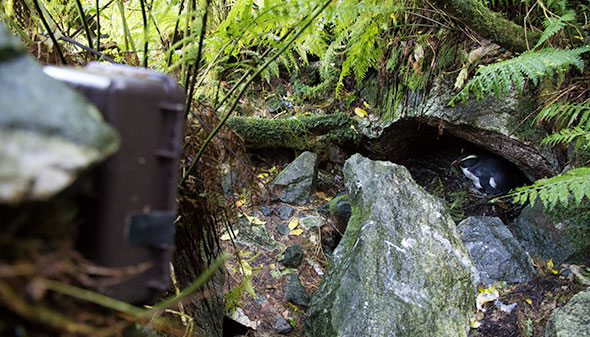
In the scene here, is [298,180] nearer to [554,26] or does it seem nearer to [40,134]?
[554,26]

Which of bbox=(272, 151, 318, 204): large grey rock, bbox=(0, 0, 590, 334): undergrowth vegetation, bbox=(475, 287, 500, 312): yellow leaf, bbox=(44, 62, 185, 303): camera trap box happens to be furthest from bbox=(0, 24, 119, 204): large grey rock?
bbox=(272, 151, 318, 204): large grey rock

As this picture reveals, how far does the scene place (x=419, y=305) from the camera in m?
2.48

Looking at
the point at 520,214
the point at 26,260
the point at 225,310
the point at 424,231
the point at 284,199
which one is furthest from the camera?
the point at 284,199

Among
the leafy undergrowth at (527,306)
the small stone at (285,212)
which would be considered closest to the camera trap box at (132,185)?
the leafy undergrowth at (527,306)

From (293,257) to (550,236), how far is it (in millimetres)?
2101

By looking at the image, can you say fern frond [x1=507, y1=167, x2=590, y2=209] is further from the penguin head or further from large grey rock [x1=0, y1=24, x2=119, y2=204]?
large grey rock [x1=0, y1=24, x2=119, y2=204]

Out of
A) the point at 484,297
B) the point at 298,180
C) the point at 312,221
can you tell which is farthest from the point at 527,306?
the point at 298,180

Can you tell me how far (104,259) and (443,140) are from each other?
4.30 meters

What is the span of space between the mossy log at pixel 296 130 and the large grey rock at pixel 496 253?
5.40ft

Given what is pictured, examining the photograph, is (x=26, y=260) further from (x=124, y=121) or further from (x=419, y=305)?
(x=419, y=305)

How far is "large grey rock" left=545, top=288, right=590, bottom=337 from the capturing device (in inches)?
82.2

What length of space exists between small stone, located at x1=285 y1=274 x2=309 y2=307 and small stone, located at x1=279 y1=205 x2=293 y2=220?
958 millimetres

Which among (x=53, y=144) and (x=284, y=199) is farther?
(x=284, y=199)

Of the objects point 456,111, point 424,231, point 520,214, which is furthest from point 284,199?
point 520,214
